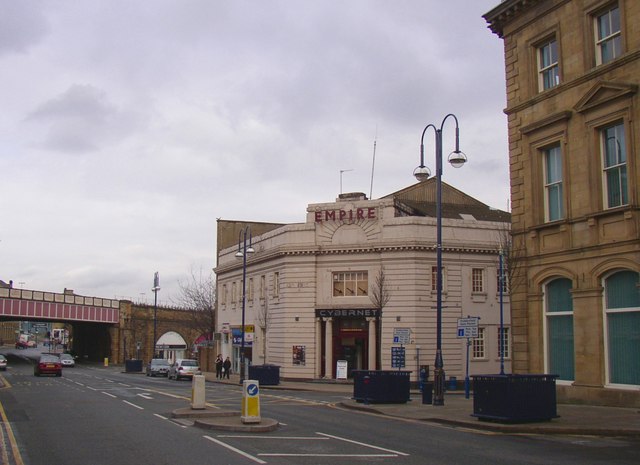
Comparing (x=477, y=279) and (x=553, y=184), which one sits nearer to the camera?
(x=553, y=184)

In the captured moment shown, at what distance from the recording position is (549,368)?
2362 centimetres

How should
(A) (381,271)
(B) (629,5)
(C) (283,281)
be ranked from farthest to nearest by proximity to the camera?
(C) (283,281) < (A) (381,271) < (B) (629,5)

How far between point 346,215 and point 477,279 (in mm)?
9197

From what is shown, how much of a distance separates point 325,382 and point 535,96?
83.6 feet

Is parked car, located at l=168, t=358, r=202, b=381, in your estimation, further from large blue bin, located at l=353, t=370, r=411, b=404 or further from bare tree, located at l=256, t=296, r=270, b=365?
large blue bin, located at l=353, t=370, r=411, b=404

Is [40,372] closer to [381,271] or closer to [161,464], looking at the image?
[381,271]

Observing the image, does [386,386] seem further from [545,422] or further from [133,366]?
[133,366]

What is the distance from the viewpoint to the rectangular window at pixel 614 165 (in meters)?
21.0

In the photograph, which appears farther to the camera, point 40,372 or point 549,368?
point 40,372

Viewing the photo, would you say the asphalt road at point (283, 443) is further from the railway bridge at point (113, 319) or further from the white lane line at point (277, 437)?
the railway bridge at point (113, 319)

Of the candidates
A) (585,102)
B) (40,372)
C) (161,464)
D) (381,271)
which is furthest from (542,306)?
(40,372)

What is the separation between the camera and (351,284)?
4588 cm

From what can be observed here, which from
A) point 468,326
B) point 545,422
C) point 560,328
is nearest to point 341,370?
point 468,326

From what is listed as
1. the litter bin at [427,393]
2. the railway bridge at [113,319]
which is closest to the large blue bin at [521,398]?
the litter bin at [427,393]
